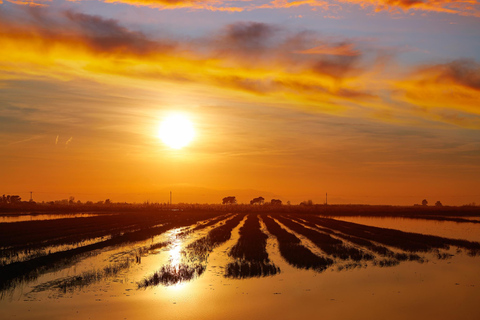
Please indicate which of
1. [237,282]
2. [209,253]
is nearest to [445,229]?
[209,253]

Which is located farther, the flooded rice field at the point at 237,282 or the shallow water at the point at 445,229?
the shallow water at the point at 445,229

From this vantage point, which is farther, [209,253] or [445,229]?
[445,229]

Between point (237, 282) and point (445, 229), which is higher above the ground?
point (237, 282)

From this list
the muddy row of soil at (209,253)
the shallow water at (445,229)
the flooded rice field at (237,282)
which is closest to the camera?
the flooded rice field at (237,282)

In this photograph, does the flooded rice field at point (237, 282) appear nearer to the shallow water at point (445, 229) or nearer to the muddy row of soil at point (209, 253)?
the muddy row of soil at point (209, 253)

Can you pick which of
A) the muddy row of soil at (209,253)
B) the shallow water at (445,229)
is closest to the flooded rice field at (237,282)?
the muddy row of soil at (209,253)

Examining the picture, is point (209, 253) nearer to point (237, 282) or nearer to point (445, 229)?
point (237, 282)

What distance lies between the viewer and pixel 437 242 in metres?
30.9

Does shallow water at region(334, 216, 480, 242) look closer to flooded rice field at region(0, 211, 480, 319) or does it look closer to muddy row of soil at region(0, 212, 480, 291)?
muddy row of soil at region(0, 212, 480, 291)

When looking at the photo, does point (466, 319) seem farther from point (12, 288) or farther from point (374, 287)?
point (12, 288)

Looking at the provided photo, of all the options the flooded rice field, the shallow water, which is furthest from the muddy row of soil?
the shallow water

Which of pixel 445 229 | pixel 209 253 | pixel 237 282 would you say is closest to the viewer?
pixel 237 282

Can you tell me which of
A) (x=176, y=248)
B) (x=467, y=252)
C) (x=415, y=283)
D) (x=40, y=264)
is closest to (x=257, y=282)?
(x=415, y=283)

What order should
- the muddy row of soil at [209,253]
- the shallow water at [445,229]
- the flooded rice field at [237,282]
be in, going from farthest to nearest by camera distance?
1. the shallow water at [445,229]
2. the muddy row of soil at [209,253]
3. the flooded rice field at [237,282]
